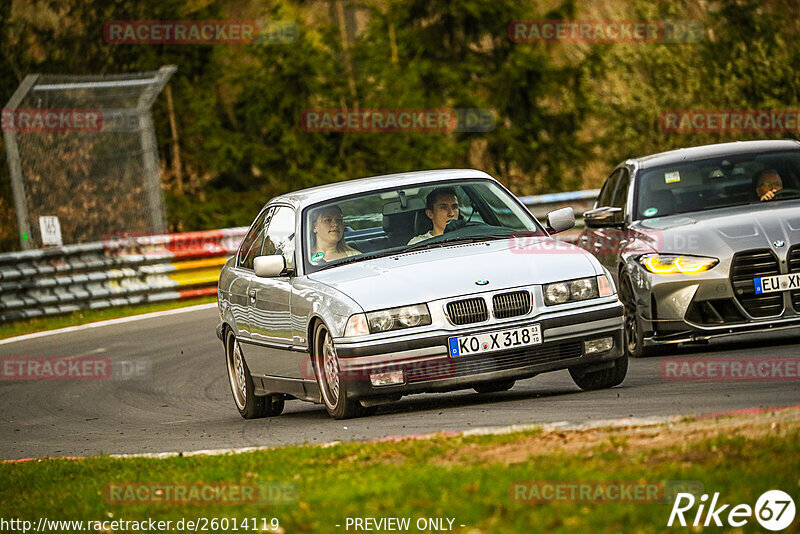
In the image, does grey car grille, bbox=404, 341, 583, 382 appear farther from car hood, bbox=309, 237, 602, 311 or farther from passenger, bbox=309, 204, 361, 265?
passenger, bbox=309, 204, 361, 265

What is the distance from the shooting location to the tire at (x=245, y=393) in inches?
425

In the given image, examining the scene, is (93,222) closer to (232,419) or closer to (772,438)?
(232,419)

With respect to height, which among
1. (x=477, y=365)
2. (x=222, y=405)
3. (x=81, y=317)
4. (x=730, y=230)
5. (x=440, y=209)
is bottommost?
(x=81, y=317)

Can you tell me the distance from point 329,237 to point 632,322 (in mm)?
2999

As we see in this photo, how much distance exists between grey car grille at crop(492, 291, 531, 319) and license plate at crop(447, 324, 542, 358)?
0.33 ft

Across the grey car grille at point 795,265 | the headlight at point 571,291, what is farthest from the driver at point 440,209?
the grey car grille at point 795,265

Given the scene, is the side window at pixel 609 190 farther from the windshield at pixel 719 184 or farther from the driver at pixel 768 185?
the driver at pixel 768 185

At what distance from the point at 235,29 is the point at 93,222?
47.2 ft

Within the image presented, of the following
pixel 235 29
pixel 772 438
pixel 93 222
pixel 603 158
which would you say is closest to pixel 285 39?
pixel 235 29

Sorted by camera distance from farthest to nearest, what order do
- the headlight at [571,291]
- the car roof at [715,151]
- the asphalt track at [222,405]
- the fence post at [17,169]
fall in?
the fence post at [17,169]
the car roof at [715,151]
the headlight at [571,291]
the asphalt track at [222,405]

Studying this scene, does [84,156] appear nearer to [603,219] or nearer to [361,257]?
[603,219]

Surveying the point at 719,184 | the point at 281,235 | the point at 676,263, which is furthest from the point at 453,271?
the point at 719,184

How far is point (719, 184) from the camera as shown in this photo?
11969 mm

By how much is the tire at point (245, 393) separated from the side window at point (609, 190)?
396 centimetres
